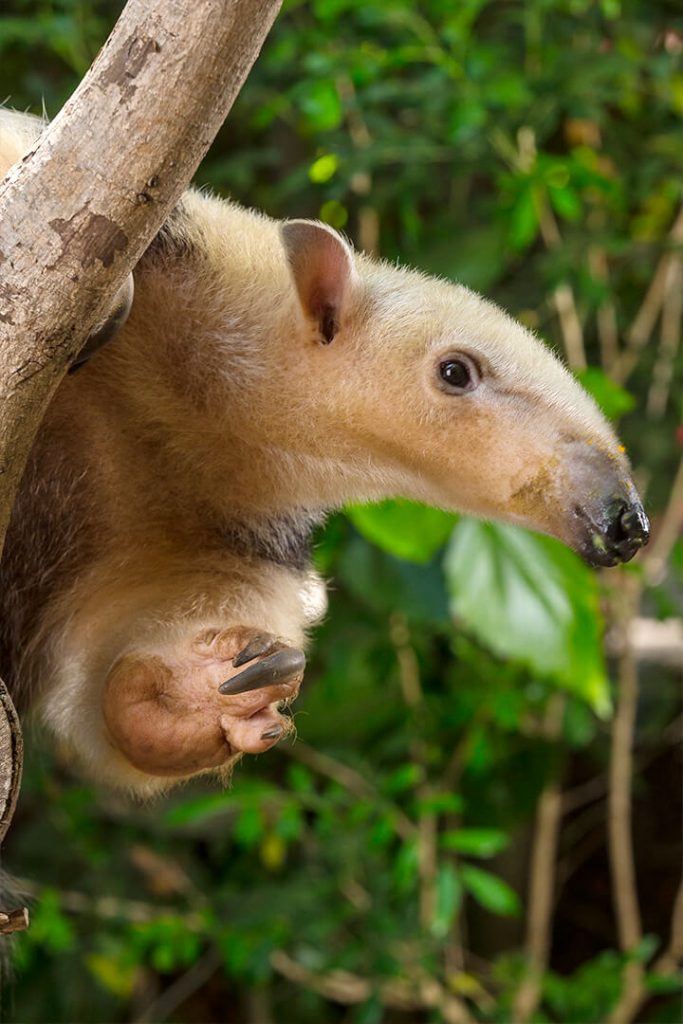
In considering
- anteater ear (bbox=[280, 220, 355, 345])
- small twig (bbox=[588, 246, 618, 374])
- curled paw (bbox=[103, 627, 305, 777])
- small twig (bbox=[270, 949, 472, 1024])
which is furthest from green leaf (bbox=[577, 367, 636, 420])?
small twig (bbox=[270, 949, 472, 1024])

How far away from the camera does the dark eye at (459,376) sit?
1296 mm

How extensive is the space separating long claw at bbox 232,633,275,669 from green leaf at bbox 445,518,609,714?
861 millimetres

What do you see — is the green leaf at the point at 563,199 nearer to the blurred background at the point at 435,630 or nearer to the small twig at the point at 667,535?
the blurred background at the point at 435,630

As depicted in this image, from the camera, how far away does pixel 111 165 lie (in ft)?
3.05

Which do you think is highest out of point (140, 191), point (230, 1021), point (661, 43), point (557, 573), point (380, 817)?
point (140, 191)

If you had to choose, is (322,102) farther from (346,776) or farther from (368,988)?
(368,988)

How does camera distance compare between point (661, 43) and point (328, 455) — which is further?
point (661, 43)

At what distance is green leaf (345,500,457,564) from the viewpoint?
199 centimetres

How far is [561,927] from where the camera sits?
3.61 m

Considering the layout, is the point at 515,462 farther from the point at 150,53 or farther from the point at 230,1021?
the point at 230,1021

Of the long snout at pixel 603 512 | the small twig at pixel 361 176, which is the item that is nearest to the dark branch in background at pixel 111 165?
the long snout at pixel 603 512

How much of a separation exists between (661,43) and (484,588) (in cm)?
138

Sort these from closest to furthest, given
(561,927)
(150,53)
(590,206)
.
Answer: (150,53), (590,206), (561,927)

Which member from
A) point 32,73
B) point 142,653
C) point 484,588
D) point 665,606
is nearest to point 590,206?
point 665,606
